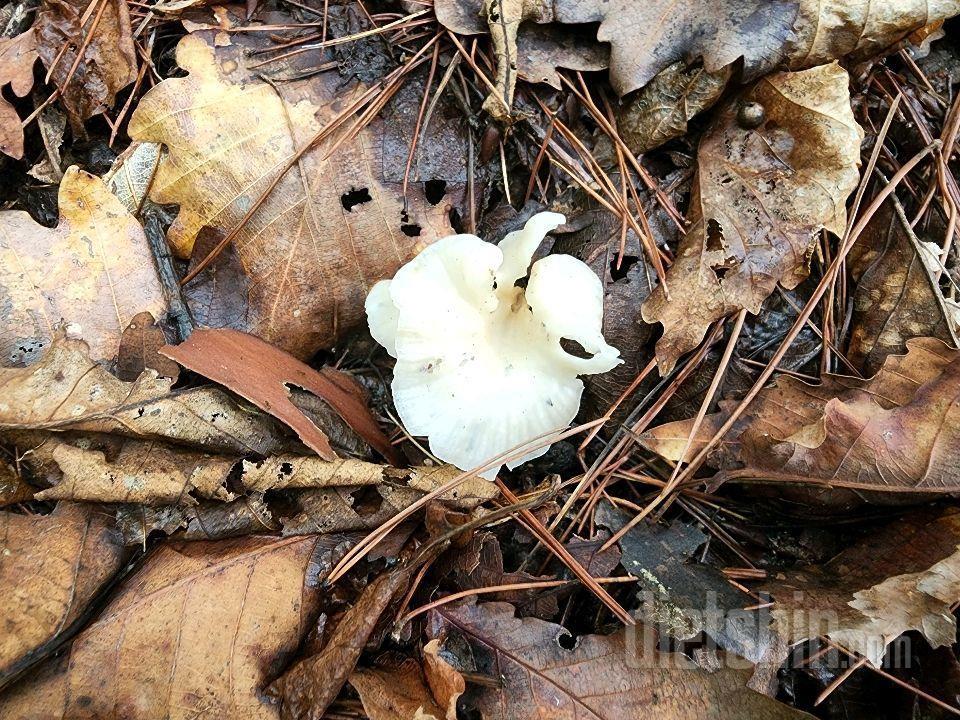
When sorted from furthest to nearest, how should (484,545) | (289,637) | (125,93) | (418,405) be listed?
(125,93) → (418,405) → (484,545) → (289,637)

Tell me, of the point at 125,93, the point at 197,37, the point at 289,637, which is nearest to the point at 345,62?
the point at 197,37

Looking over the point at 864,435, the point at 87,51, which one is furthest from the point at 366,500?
the point at 87,51

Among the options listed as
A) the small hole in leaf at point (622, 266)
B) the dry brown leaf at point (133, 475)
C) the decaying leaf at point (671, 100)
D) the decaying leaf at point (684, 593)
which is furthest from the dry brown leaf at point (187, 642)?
the decaying leaf at point (671, 100)

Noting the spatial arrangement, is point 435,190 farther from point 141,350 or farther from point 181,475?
point 181,475

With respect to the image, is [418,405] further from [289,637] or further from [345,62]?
Answer: [345,62]

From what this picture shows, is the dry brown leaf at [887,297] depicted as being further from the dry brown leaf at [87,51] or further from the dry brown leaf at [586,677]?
the dry brown leaf at [87,51]

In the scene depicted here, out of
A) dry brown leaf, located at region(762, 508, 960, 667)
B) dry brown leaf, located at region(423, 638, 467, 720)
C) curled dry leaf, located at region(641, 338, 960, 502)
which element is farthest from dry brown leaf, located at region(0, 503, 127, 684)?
dry brown leaf, located at region(762, 508, 960, 667)
